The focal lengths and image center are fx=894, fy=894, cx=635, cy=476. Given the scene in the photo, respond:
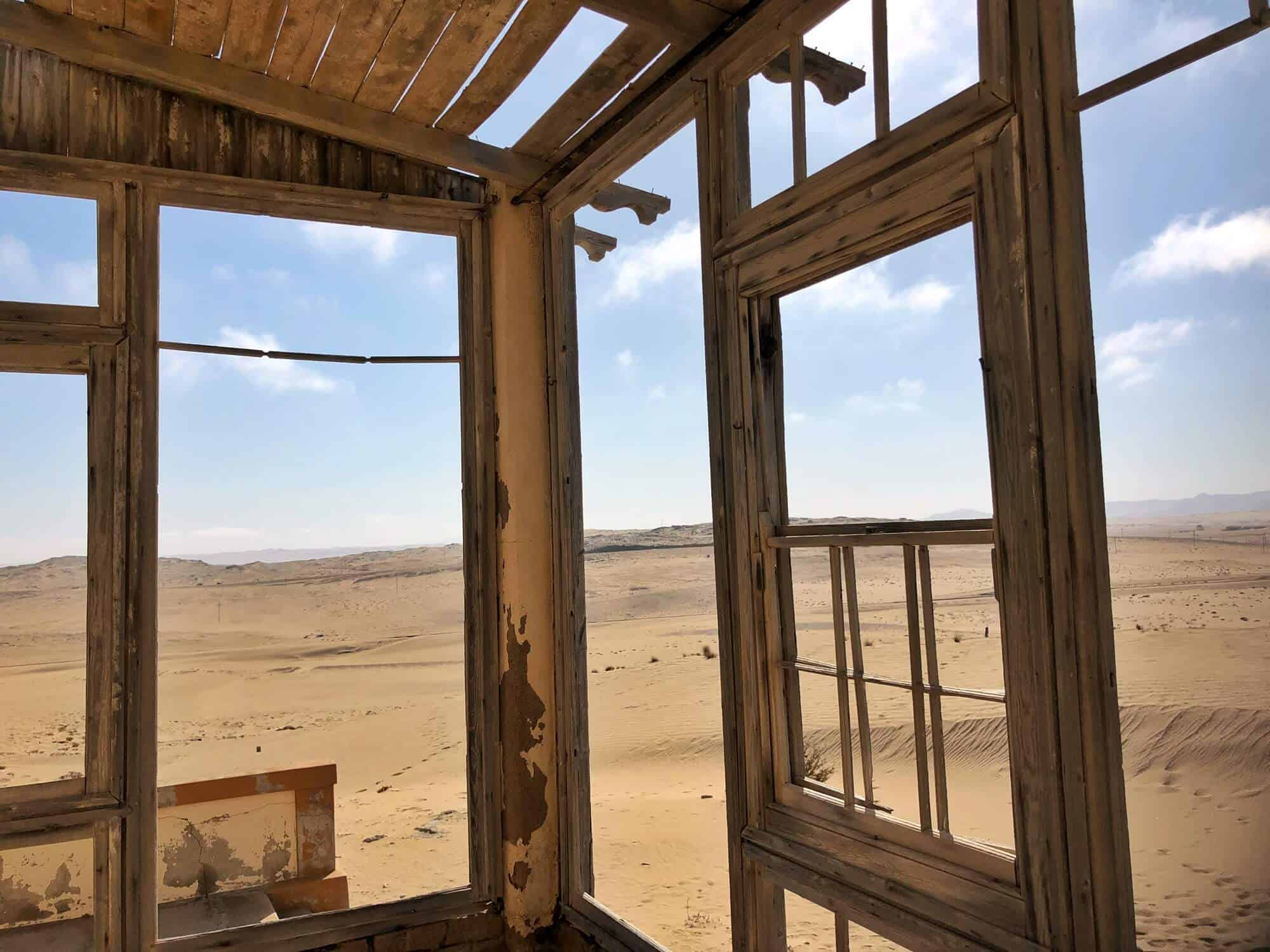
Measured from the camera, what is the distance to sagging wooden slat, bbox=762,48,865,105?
216cm

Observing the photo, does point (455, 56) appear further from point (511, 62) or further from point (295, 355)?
point (295, 355)

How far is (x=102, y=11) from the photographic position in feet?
9.35

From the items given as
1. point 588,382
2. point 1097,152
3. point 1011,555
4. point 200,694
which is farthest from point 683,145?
point 200,694

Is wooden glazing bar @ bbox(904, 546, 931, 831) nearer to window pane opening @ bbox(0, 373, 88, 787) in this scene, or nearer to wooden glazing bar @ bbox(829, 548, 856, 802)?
wooden glazing bar @ bbox(829, 548, 856, 802)

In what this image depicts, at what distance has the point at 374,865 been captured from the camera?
3.30m

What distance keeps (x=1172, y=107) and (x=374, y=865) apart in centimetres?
330

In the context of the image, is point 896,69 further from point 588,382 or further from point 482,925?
point 482,925

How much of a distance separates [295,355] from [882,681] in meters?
2.48

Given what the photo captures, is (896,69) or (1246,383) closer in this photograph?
(1246,383)

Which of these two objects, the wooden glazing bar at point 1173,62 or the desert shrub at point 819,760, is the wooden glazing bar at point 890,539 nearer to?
the desert shrub at point 819,760

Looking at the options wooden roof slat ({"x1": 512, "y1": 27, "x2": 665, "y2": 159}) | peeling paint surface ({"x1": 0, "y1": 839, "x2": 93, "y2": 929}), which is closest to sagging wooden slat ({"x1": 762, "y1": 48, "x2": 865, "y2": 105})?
wooden roof slat ({"x1": 512, "y1": 27, "x2": 665, "y2": 159})

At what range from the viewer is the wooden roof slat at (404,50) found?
8.88 feet

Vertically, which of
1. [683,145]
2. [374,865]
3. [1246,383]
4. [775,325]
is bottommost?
[374,865]

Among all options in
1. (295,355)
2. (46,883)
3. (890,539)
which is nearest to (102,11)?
(295,355)
